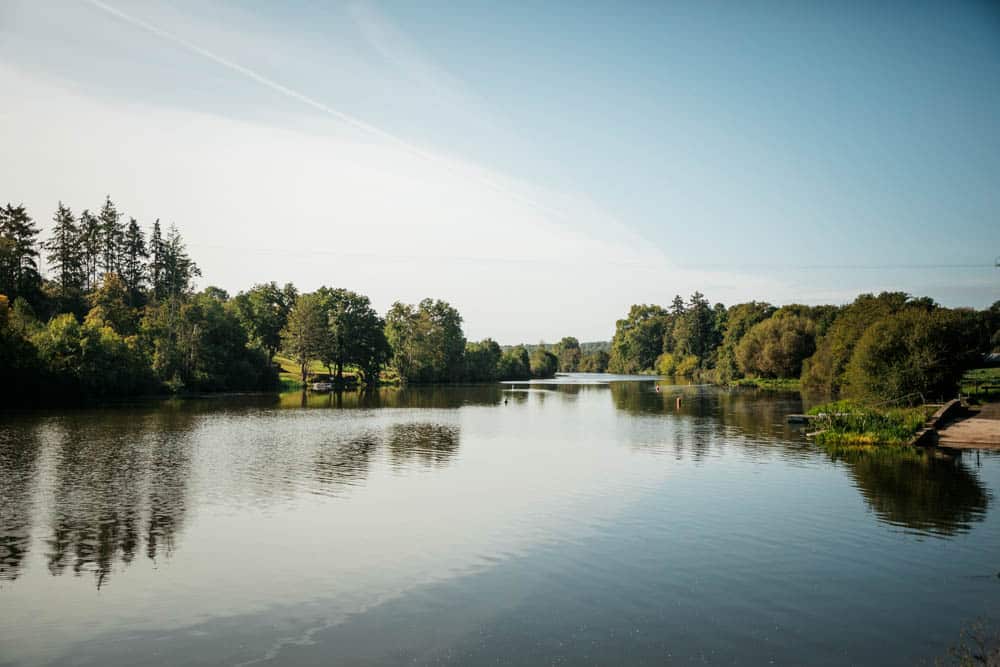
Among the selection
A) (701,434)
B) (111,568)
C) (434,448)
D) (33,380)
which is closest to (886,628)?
(111,568)

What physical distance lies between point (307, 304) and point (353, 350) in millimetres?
12185

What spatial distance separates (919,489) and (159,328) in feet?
272

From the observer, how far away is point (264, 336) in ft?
372

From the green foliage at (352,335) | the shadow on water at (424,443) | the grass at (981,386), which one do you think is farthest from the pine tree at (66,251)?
the grass at (981,386)

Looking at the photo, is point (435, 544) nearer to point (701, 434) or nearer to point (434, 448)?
point (434, 448)

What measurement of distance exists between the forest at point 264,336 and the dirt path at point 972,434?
5.41 m

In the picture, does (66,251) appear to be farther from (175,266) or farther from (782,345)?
(782,345)

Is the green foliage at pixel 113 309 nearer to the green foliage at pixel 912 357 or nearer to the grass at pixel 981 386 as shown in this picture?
the green foliage at pixel 912 357

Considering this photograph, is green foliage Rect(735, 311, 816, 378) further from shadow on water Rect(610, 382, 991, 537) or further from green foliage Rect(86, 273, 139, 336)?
green foliage Rect(86, 273, 139, 336)

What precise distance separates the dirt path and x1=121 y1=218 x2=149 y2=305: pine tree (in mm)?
110778

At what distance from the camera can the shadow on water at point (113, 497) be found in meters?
17.4

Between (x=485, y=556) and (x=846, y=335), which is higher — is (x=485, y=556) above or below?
below

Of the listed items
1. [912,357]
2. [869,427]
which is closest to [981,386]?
[912,357]

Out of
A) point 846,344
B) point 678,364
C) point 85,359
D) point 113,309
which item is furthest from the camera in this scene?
point 678,364
